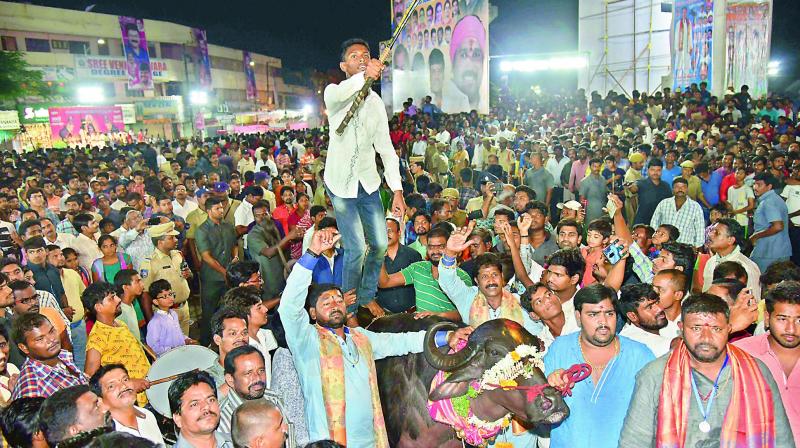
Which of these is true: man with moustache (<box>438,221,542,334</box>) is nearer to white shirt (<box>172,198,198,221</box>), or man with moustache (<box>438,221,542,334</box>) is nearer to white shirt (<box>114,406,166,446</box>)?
white shirt (<box>114,406,166,446</box>)

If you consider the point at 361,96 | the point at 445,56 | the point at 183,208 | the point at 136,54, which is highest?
the point at 136,54

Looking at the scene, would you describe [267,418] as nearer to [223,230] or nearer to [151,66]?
[223,230]

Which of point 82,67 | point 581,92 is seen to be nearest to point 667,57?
point 581,92

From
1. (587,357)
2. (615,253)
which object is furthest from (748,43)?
(587,357)

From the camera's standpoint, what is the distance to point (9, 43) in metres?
36.0

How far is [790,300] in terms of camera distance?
377cm

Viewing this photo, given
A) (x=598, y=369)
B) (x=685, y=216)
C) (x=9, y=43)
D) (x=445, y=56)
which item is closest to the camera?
(x=598, y=369)

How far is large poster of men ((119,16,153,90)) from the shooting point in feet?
132

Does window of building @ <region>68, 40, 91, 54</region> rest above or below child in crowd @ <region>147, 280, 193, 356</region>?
above

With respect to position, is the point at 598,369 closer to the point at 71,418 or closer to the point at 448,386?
the point at 448,386

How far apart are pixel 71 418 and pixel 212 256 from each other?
160 inches

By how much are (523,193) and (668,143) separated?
18.6ft

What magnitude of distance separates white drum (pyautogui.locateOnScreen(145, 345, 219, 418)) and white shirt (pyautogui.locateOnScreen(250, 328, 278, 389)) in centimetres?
30

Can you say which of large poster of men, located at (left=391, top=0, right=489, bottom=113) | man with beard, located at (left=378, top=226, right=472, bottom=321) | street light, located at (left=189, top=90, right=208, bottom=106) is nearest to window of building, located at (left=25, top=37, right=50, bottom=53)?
street light, located at (left=189, top=90, right=208, bottom=106)
